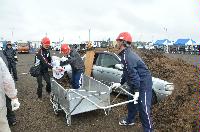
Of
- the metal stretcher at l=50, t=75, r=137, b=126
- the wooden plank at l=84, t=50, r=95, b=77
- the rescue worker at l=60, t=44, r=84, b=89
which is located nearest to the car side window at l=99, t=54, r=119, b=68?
the wooden plank at l=84, t=50, r=95, b=77

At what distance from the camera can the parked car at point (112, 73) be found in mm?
7570

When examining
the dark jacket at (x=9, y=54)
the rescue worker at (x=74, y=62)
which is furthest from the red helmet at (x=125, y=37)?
the dark jacket at (x=9, y=54)

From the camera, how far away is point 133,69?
5293 mm

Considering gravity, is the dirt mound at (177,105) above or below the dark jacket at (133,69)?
below

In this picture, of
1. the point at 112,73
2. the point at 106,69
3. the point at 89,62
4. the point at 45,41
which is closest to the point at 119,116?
the point at 112,73

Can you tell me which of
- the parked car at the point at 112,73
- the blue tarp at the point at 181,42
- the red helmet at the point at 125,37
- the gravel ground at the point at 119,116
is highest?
the red helmet at the point at 125,37

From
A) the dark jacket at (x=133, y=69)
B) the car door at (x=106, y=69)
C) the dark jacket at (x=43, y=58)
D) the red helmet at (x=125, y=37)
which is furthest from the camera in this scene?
the car door at (x=106, y=69)

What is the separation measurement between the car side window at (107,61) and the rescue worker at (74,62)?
103 centimetres

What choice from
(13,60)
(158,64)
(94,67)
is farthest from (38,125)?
(13,60)

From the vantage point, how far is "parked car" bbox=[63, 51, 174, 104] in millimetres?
7570

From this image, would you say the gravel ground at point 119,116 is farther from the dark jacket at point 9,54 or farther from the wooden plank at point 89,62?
the dark jacket at point 9,54

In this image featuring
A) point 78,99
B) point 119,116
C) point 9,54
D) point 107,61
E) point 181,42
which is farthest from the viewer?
point 181,42

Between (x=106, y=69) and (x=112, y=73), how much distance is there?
1.06ft

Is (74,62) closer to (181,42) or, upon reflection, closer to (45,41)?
(45,41)
